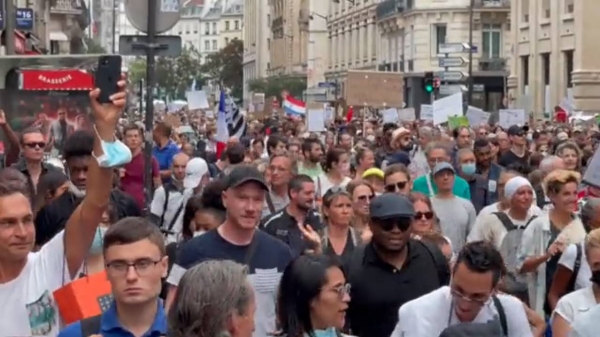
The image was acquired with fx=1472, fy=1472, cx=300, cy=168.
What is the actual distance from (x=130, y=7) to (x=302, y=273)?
5.88 m

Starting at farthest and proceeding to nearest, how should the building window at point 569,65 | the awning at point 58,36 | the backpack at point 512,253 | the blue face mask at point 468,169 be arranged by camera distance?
the awning at point 58,36
the building window at point 569,65
the blue face mask at point 468,169
the backpack at point 512,253

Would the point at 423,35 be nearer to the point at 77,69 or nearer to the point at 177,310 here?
the point at 77,69

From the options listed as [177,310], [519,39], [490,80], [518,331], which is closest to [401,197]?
[518,331]

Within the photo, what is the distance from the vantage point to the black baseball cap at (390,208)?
716 centimetres

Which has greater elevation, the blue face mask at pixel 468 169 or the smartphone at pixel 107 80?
the smartphone at pixel 107 80

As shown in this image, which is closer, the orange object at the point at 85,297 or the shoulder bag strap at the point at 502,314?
the orange object at the point at 85,297

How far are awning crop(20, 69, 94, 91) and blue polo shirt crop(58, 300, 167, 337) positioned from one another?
44.8ft

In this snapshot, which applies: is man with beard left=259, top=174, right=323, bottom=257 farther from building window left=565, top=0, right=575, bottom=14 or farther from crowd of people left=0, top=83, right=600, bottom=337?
building window left=565, top=0, right=575, bottom=14

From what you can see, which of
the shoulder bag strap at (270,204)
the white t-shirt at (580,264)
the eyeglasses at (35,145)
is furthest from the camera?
the shoulder bag strap at (270,204)

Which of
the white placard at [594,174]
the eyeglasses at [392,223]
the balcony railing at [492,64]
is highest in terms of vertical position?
the balcony railing at [492,64]

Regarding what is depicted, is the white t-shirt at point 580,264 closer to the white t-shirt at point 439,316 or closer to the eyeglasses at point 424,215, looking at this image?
the eyeglasses at point 424,215

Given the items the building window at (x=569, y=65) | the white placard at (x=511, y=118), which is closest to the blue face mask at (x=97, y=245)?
the white placard at (x=511, y=118)

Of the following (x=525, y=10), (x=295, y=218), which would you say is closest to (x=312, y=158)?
(x=295, y=218)

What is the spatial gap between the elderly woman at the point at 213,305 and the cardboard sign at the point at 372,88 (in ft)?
87.5
